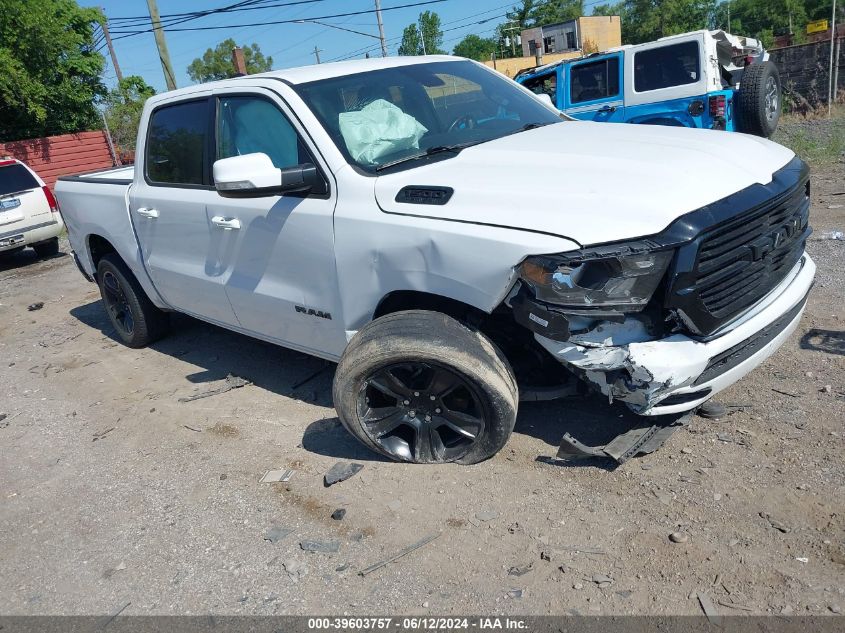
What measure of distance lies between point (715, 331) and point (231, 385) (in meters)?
3.28

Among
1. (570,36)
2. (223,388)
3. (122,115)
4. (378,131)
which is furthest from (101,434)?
(570,36)

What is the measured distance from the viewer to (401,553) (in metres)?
2.91

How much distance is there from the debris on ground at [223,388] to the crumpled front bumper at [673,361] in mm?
2691

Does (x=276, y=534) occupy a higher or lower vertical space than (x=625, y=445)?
lower

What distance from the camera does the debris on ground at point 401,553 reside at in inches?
111

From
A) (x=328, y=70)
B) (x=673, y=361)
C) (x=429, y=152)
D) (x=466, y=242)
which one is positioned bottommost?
(x=673, y=361)

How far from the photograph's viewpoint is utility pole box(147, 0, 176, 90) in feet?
59.1

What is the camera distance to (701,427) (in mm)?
3449

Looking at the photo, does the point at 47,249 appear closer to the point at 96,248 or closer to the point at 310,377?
the point at 96,248

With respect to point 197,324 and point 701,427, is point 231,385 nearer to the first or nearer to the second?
point 197,324

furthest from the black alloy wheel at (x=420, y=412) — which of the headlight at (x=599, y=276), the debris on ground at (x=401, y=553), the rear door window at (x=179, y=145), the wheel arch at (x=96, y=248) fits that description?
the wheel arch at (x=96, y=248)

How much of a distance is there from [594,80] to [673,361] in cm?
947

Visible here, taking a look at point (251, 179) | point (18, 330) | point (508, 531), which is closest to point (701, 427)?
point (508, 531)

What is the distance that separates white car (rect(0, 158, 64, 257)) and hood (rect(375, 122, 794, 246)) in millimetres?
9214
